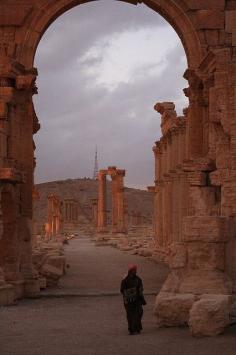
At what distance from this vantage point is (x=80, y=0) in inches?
659

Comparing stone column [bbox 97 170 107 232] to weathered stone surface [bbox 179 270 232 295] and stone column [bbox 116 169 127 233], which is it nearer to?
stone column [bbox 116 169 127 233]

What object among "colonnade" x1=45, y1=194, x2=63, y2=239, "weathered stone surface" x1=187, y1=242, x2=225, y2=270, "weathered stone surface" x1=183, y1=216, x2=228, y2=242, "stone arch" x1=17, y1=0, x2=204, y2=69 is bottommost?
"weathered stone surface" x1=187, y1=242, x2=225, y2=270

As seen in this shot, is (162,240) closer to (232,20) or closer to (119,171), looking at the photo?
(232,20)

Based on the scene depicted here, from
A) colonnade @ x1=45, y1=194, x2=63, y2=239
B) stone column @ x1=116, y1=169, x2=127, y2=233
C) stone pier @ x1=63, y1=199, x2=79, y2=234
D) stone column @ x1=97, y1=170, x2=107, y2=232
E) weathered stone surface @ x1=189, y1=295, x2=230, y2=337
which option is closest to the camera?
weathered stone surface @ x1=189, y1=295, x2=230, y2=337

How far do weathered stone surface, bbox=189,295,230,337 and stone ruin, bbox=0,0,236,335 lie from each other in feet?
0.74

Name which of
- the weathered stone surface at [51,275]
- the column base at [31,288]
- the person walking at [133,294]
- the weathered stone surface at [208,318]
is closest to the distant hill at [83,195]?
the weathered stone surface at [51,275]

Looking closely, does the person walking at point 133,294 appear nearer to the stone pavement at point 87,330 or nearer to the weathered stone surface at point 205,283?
the stone pavement at point 87,330

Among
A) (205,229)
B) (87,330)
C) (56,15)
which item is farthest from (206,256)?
(56,15)

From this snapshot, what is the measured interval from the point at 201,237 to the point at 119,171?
38.9m

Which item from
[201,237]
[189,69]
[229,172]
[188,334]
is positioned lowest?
[188,334]

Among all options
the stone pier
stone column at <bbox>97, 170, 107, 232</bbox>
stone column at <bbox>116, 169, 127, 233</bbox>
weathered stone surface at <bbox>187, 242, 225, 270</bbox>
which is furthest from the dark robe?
the stone pier

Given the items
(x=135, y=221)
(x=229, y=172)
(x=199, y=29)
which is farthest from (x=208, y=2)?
(x=135, y=221)

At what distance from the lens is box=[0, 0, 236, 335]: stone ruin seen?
9.80 m

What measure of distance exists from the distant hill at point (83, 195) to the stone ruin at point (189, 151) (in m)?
70.5
